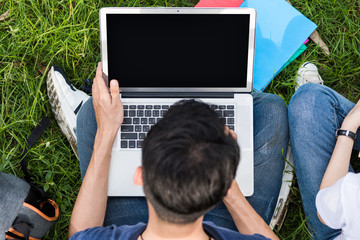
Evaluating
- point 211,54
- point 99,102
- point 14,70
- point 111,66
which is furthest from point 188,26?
point 14,70

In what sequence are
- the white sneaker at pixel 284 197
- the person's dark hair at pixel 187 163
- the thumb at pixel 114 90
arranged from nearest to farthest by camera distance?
the person's dark hair at pixel 187 163
the thumb at pixel 114 90
the white sneaker at pixel 284 197

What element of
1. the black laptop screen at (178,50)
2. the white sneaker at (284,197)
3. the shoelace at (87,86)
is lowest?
the white sneaker at (284,197)

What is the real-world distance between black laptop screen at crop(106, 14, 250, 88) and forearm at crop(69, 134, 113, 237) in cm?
35

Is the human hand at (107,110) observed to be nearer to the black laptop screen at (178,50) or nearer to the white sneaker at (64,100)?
the black laptop screen at (178,50)

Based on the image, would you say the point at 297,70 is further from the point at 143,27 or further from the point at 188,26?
the point at 143,27

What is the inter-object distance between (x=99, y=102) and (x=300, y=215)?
4.58 feet

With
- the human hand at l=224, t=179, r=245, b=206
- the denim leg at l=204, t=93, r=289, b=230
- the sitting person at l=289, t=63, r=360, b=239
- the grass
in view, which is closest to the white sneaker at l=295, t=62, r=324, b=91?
the grass

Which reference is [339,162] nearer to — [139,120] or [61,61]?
[139,120]

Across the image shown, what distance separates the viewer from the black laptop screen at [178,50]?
1.83m

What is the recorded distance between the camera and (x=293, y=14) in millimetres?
2371

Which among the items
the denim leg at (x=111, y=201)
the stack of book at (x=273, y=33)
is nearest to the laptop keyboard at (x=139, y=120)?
the denim leg at (x=111, y=201)

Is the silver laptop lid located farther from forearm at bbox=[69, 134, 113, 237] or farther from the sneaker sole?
the sneaker sole

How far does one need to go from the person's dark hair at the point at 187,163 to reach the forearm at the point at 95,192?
70cm

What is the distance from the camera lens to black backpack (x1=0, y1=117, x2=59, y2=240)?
196cm
